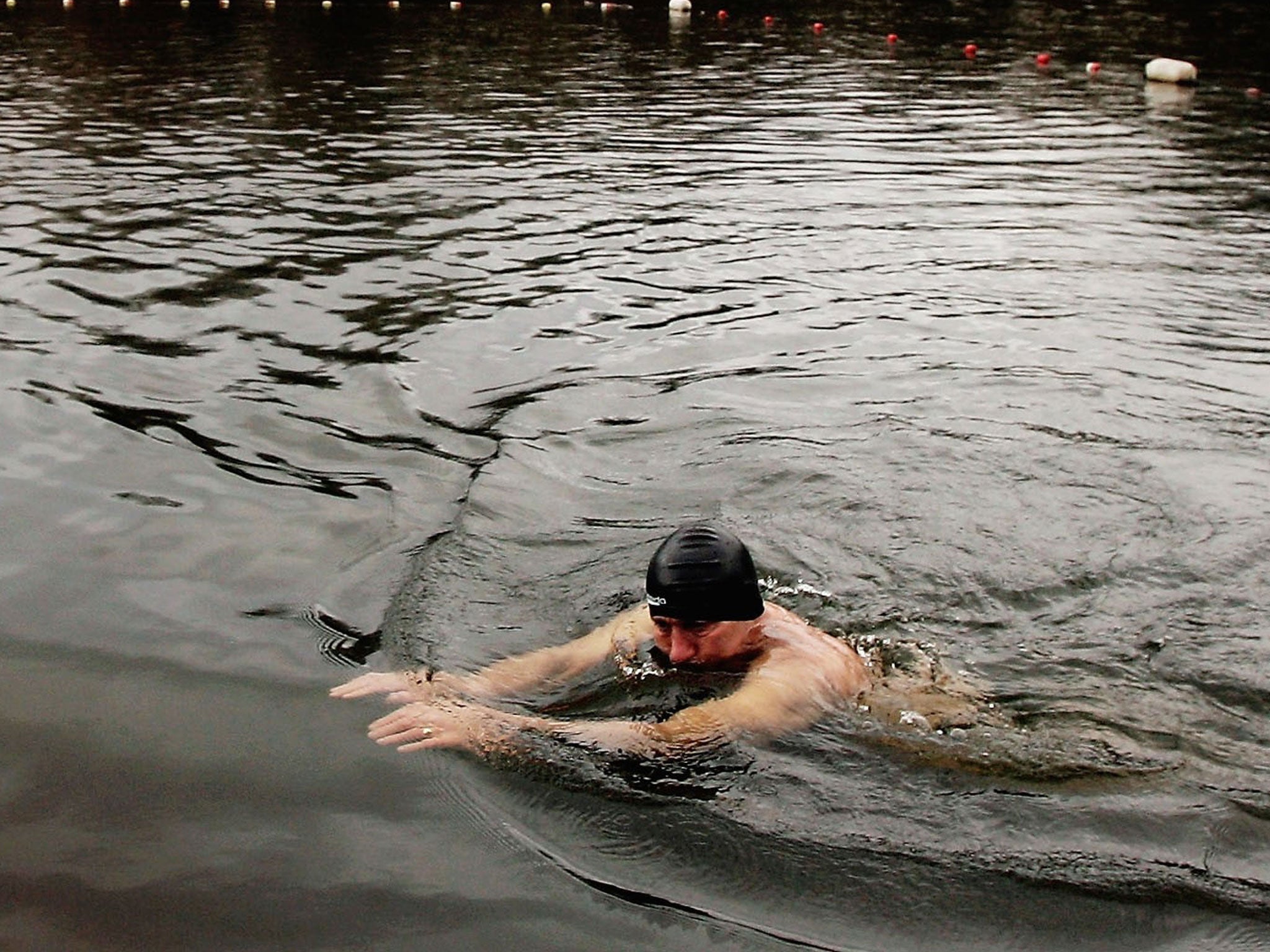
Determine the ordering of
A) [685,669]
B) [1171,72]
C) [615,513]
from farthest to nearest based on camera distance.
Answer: [1171,72]
[615,513]
[685,669]

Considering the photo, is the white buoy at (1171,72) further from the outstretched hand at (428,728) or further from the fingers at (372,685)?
the outstretched hand at (428,728)

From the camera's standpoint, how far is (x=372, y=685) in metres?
5.54

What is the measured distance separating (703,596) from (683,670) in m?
0.42

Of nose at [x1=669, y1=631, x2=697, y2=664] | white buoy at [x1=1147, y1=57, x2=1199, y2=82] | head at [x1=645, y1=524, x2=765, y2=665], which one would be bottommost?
nose at [x1=669, y1=631, x2=697, y2=664]

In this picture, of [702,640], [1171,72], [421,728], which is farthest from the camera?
[1171,72]

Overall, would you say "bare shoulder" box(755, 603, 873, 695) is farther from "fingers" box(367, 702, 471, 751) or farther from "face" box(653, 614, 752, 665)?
"fingers" box(367, 702, 471, 751)

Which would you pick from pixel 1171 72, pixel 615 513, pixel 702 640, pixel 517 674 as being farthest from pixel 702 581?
pixel 1171 72

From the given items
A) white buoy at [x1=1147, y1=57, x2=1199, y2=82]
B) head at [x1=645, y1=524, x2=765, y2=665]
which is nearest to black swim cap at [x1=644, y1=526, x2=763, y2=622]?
head at [x1=645, y1=524, x2=765, y2=665]

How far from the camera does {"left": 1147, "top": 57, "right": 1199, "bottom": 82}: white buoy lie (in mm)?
24844

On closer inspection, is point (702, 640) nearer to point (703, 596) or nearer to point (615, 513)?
point (703, 596)

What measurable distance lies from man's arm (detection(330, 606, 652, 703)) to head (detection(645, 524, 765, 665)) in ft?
1.23

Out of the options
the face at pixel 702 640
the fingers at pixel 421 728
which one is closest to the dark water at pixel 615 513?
the fingers at pixel 421 728

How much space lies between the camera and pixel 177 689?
5.62 meters

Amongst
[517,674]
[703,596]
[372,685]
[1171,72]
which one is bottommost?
[517,674]
